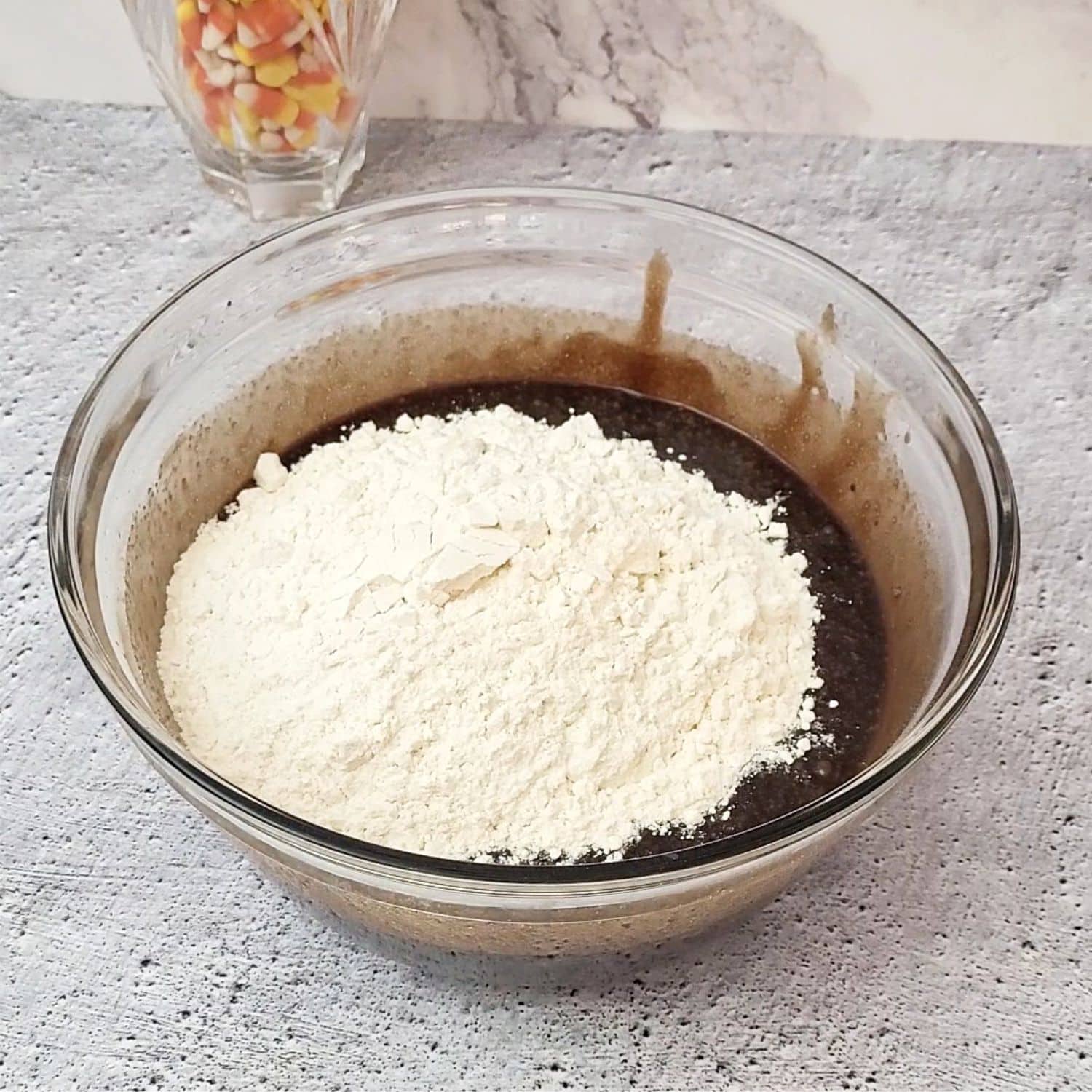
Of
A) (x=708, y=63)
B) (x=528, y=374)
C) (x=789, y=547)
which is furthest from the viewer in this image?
(x=708, y=63)

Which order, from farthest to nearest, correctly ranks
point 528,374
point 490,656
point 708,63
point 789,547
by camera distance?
point 708,63
point 528,374
point 789,547
point 490,656

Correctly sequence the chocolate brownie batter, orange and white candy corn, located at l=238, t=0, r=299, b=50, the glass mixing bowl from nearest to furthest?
the glass mixing bowl
the chocolate brownie batter
orange and white candy corn, located at l=238, t=0, r=299, b=50

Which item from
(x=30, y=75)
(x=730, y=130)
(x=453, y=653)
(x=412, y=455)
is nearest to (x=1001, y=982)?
(x=453, y=653)

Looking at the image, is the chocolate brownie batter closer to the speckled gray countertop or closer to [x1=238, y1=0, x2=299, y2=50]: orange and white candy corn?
the speckled gray countertop

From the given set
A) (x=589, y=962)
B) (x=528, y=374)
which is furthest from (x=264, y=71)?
(x=589, y=962)

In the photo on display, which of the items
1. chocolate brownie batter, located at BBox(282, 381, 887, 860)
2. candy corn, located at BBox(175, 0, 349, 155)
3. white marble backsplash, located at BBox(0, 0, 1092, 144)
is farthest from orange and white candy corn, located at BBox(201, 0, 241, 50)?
chocolate brownie batter, located at BBox(282, 381, 887, 860)

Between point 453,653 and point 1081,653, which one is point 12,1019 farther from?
point 1081,653

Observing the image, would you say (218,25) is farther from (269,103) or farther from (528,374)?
(528,374)

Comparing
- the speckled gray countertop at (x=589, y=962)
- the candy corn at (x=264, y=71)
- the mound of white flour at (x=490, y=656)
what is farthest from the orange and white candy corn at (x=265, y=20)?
the mound of white flour at (x=490, y=656)
